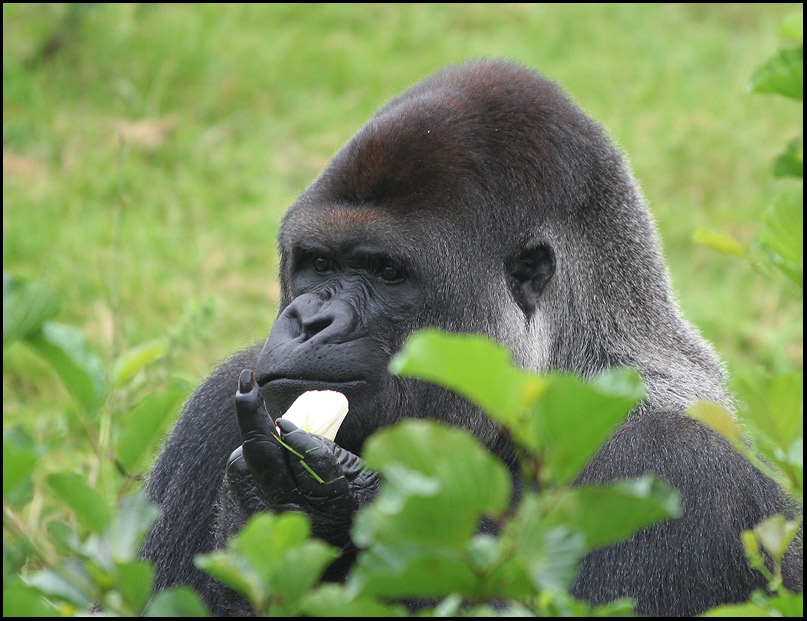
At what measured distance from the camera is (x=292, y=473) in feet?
7.95

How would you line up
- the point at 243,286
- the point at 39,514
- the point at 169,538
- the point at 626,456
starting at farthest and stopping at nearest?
the point at 243,286 → the point at 39,514 → the point at 169,538 → the point at 626,456

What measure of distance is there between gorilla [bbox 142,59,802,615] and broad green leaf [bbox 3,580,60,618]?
1.30m

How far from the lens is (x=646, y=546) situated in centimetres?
234

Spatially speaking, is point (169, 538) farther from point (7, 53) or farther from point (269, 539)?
point (7, 53)

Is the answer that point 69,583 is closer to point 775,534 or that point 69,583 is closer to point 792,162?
point 775,534

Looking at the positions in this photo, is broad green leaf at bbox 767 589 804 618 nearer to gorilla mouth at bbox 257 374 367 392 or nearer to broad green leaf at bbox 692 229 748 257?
broad green leaf at bbox 692 229 748 257

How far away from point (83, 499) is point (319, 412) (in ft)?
4.59

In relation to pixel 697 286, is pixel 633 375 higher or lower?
higher

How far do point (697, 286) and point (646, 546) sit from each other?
420 cm

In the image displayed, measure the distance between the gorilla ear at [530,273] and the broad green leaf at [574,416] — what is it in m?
1.91

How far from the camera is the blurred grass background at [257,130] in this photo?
5777mm

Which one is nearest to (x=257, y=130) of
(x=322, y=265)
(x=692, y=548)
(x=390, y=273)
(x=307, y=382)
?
(x=322, y=265)

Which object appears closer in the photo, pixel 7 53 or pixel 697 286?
pixel 697 286

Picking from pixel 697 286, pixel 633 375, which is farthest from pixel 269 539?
pixel 697 286
